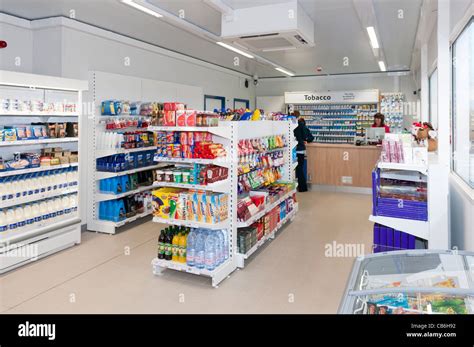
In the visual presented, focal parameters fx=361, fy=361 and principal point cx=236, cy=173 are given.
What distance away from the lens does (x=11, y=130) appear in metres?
Result: 4.42

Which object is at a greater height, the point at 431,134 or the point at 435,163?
the point at 431,134

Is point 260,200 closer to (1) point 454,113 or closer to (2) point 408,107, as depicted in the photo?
(1) point 454,113

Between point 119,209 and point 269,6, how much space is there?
13.1 ft

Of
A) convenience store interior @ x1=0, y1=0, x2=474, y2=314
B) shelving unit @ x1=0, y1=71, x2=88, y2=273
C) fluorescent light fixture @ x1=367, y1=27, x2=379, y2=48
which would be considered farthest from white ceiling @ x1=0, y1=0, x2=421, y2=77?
shelving unit @ x1=0, y1=71, x2=88, y2=273

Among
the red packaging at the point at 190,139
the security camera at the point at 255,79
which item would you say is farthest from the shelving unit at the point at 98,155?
the security camera at the point at 255,79

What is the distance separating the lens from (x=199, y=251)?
4.02m

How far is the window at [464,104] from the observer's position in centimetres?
396

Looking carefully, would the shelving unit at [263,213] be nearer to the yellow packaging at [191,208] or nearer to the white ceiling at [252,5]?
the yellow packaging at [191,208]

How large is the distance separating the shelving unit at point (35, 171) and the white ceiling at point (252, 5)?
4.19 ft

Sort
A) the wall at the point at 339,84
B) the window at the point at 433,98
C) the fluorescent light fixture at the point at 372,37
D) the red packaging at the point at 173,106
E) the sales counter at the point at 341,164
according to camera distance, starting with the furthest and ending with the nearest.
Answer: the wall at the point at 339,84 → the sales counter at the point at 341,164 → the window at the point at 433,98 → the fluorescent light fixture at the point at 372,37 → the red packaging at the point at 173,106

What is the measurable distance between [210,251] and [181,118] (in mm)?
1542
